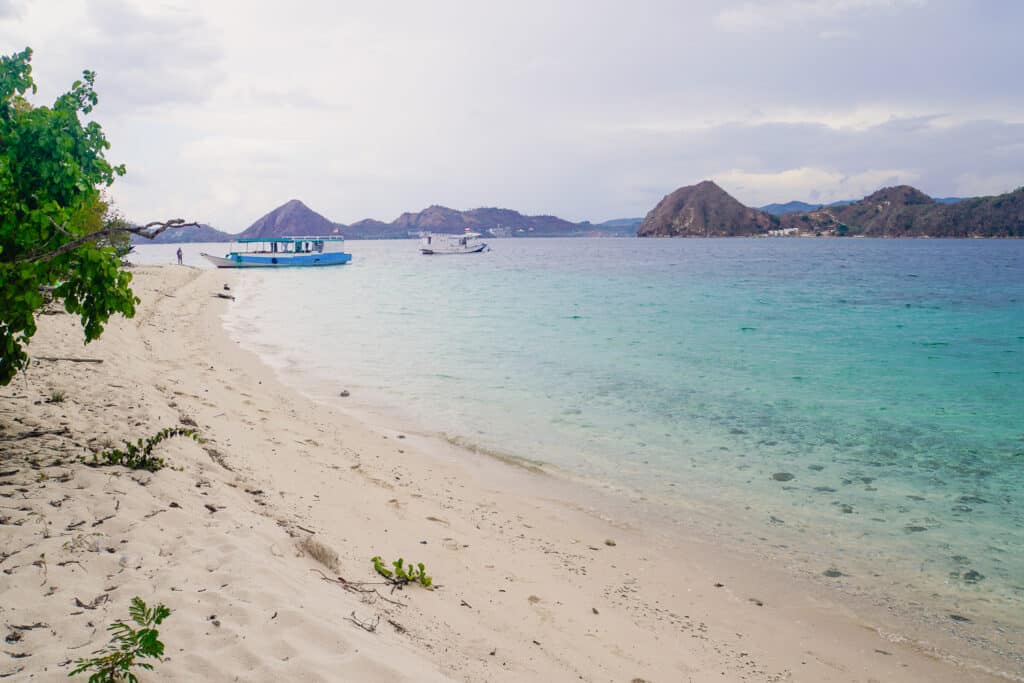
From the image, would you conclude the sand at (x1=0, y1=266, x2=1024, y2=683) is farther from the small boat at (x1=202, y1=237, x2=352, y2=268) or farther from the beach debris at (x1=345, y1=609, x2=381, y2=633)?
the small boat at (x1=202, y1=237, x2=352, y2=268)

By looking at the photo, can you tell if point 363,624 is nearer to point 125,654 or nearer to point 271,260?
point 125,654

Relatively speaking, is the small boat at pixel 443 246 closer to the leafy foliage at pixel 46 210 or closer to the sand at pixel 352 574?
the sand at pixel 352 574

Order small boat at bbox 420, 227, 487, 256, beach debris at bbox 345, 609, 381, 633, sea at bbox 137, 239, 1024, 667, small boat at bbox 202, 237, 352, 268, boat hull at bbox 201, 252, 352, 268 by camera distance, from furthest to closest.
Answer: small boat at bbox 420, 227, 487, 256 < small boat at bbox 202, 237, 352, 268 < boat hull at bbox 201, 252, 352, 268 < sea at bbox 137, 239, 1024, 667 < beach debris at bbox 345, 609, 381, 633

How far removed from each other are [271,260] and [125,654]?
242ft

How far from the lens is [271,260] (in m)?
70.6

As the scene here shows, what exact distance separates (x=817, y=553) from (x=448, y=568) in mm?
4778

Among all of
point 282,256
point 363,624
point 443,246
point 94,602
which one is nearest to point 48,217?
point 94,602

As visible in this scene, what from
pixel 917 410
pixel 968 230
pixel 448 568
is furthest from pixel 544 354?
pixel 968 230

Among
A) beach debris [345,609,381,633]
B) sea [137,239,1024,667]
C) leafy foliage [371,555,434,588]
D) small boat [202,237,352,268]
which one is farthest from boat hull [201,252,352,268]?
beach debris [345,609,381,633]

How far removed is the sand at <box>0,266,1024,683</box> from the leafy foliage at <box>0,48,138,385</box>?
1.58 meters

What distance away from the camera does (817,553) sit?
24.0ft

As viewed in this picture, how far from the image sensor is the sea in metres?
7.50

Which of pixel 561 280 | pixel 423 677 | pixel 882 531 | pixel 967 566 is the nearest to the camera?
pixel 423 677

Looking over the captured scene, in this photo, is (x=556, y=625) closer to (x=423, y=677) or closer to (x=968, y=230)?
(x=423, y=677)
